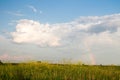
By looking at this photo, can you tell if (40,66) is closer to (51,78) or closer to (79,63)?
(79,63)

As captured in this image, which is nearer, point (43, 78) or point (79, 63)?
point (43, 78)

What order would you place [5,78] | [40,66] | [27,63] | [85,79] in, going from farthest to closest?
1. [27,63]
2. [40,66]
3. [85,79]
4. [5,78]

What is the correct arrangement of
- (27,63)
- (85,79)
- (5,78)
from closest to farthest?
(5,78)
(85,79)
(27,63)

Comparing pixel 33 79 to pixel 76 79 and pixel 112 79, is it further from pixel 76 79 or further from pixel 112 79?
pixel 112 79

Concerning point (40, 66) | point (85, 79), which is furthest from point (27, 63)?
point (85, 79)

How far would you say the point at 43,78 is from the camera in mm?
9016

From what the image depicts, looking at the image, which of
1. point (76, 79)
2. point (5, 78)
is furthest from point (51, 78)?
point (5, 78)

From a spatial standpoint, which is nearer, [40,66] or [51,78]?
[51,78]

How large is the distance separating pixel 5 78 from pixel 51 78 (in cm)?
168

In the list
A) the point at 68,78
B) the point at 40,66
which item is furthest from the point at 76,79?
the point at 40,66

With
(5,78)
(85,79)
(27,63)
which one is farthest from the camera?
(27,63)

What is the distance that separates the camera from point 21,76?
9602 mm

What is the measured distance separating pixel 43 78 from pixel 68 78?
0.97 meters

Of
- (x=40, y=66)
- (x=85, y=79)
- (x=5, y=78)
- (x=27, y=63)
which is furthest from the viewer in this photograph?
(x=27, y=63)
